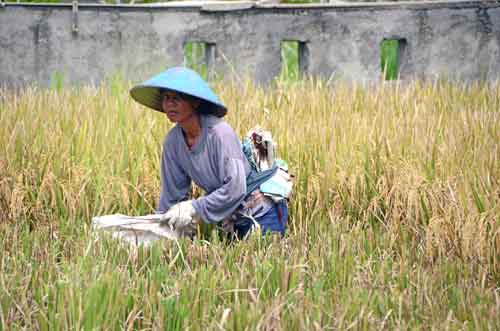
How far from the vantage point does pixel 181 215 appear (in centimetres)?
428

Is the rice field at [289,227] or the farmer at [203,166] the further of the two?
the farmer at [203,166]

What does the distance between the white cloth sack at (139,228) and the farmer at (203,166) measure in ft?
0.16

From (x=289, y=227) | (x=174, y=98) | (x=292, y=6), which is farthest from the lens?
(x=292, y=6)

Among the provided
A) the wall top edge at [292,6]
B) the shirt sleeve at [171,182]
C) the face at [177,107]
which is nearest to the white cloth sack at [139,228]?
the shirt sleeve at [171,182]

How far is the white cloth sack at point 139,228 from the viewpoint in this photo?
434 cm

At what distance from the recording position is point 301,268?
12.1ft

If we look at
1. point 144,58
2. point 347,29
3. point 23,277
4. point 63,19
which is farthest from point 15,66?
point 23,277

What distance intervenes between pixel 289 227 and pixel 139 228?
34.2 inches

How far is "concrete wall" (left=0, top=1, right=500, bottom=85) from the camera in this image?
1144cm

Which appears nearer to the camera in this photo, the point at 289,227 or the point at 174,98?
the point at 174,98

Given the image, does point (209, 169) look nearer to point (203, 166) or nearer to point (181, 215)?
point (203, 166)

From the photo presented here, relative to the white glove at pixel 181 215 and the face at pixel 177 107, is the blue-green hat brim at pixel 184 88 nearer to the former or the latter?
the face at pixel 177 107

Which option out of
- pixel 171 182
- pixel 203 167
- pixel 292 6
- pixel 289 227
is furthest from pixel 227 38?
pixel 203 167

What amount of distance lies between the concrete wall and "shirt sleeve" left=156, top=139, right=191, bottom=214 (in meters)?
6.95
